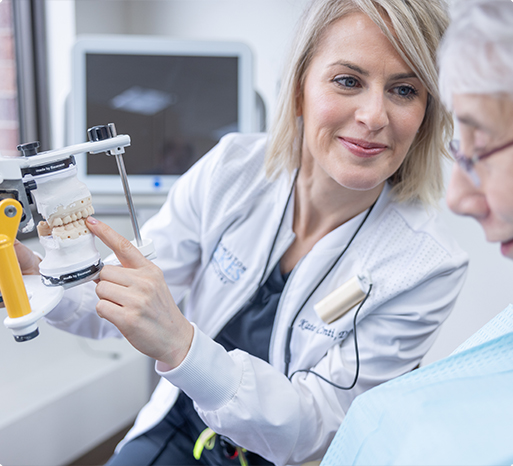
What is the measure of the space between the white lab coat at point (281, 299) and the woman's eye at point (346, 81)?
0.88 feet

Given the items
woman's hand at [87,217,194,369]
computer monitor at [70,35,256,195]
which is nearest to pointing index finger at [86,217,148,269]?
woman's hand at [87,217,194,369]

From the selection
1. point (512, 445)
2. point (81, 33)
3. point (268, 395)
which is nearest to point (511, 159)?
point (512, 445)

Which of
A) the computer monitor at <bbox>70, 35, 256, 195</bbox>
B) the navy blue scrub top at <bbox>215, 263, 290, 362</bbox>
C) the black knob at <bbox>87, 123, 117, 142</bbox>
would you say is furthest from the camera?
the computer monitor at <bbox>70, 35, 256, 195</bbox>

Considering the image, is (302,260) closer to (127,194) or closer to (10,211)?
(127,194)

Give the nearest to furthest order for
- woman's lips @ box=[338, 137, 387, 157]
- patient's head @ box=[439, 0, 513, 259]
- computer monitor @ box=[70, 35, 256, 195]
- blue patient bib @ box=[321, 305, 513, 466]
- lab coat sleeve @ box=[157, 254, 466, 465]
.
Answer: patient's head @ box=[439, 0, 513, 259]
blue patient bib @ box=[321, 305, 513, 466]
lab coat sleeve @ box=[157, 254, 466, 465]
woman's lips @ box=[338, 137, 387, 157]
computer monitor @ box=[70, 35, 256, 195]

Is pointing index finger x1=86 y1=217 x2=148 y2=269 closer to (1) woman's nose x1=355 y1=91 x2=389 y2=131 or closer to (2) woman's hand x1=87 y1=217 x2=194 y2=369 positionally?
(2) woman's hand x1=87 y1=217 x2=194 y2=369

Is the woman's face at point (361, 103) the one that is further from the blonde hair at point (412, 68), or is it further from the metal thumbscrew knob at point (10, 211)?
the metal thumbscrew knob at point (10, 211)

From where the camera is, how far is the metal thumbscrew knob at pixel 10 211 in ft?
1.77

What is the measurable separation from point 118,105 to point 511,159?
1.50 meters

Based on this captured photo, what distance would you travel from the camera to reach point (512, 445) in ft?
1.60

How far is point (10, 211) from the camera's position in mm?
541

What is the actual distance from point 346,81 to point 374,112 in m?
0.10

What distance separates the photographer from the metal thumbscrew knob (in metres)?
0.54

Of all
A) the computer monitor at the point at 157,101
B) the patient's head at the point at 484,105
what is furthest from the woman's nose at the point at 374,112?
the computer monitor at the point at 157,101
